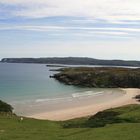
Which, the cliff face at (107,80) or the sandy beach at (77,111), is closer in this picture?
the sandy beach at (77,111)

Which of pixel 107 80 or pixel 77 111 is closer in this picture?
pixel 77 111

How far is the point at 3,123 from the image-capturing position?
35.6m

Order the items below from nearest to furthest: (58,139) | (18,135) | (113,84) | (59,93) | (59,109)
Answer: (58,139) < (18,135) < (59,109) < (59,93) < (113,84)

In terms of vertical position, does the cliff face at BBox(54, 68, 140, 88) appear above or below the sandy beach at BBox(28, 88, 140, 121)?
above

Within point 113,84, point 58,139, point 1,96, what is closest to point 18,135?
point 58,139

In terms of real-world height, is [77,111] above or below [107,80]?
below

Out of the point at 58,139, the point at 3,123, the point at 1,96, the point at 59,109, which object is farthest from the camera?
the point at 1,96

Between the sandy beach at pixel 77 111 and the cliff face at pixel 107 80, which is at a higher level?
the cliff face at pixel 107 80

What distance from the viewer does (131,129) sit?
26938 mm

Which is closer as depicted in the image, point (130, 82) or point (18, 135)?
point (18, 135)

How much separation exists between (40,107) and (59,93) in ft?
108

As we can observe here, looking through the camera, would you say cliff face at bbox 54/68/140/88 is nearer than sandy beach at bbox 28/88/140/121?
No

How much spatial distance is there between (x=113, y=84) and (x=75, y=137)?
114 m

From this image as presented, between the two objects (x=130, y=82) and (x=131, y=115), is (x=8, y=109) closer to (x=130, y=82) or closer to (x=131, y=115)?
(x=131, y=115)
